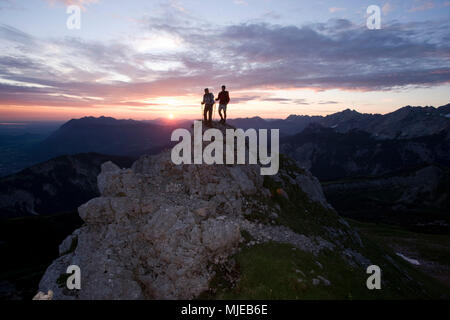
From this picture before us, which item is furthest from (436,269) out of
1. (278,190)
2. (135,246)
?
(135,246)

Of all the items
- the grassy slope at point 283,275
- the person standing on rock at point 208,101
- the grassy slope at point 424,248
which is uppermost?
the person standing on rock at point 208,101

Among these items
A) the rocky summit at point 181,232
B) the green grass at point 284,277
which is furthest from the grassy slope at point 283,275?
the rocky summit at point 181,232

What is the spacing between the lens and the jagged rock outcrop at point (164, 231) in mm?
20192

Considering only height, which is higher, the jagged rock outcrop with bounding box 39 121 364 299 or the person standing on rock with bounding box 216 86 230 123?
the person standing on rock with bounding box 216 86 230 123

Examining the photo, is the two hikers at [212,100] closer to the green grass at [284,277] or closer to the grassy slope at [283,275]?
the grassy slope at [283,275]

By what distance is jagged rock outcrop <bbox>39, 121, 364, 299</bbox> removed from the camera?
795 inches

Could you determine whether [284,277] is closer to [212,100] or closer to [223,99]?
[212,100]

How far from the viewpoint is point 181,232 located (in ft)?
75.6

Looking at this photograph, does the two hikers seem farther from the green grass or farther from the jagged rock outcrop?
the green grass

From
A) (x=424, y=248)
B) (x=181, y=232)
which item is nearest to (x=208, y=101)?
(x=181, y=232)

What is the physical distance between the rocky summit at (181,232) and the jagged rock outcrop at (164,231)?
3.3 inches

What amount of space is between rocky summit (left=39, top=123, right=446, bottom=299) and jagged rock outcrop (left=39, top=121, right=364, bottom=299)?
8cm

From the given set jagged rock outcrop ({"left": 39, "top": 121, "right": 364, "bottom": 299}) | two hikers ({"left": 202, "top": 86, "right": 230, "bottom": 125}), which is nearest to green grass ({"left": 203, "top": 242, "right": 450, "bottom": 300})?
jagged rock outcrop ({"left": 39, "top": 121, "right": 364, "bottom": 299})

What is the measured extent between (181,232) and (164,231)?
5.60 ft
